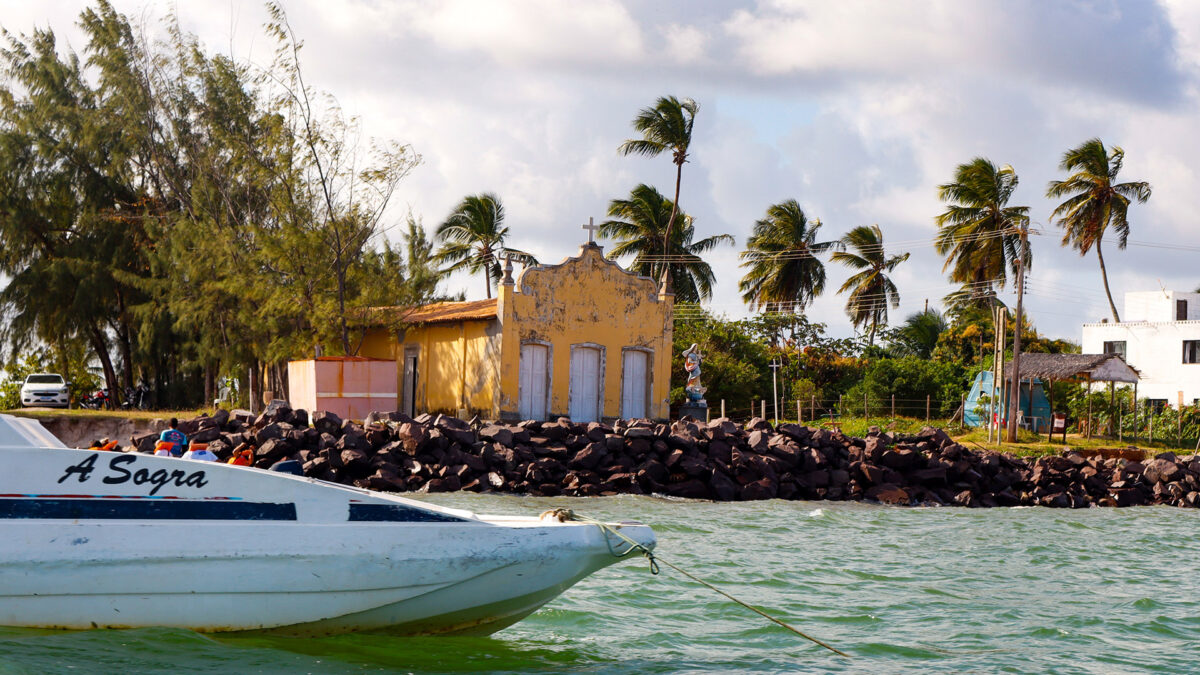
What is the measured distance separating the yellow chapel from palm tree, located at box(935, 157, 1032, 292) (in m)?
21.4

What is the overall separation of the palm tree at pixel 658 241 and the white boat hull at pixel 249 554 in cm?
3672

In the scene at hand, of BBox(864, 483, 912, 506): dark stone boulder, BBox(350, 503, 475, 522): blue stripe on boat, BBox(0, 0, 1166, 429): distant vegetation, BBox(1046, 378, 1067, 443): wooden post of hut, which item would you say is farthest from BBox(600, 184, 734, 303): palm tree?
BBox(350, 503, 475, 522): blue stripe on boat

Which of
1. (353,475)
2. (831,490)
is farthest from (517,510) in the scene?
(831,490)

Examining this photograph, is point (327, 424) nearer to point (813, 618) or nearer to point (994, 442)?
point (813, 618)

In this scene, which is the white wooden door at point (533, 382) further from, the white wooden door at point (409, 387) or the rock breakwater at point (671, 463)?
the white wooden door at point (409, 387)

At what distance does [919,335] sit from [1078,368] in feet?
52.5

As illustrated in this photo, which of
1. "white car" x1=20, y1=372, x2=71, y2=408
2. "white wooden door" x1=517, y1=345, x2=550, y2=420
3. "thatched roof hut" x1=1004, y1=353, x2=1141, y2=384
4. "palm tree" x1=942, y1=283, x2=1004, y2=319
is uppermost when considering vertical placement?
"palm tree" x1=942, y1=283, x2=1004, y2=319

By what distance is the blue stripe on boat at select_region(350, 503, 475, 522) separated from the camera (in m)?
8.41

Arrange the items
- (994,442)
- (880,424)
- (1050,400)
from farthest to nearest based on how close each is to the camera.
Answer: (1050,400)
(880,424)
(994,442)

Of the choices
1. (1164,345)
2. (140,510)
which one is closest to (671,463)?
(140,510)

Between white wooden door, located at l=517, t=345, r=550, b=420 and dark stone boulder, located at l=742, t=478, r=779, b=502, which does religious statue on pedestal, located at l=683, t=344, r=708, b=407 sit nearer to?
white wooden door, located at l=517, t=345, r=550, b=420

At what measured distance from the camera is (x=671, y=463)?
23031mm

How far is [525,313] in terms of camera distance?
26.7 m

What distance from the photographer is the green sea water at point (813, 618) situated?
830cm
